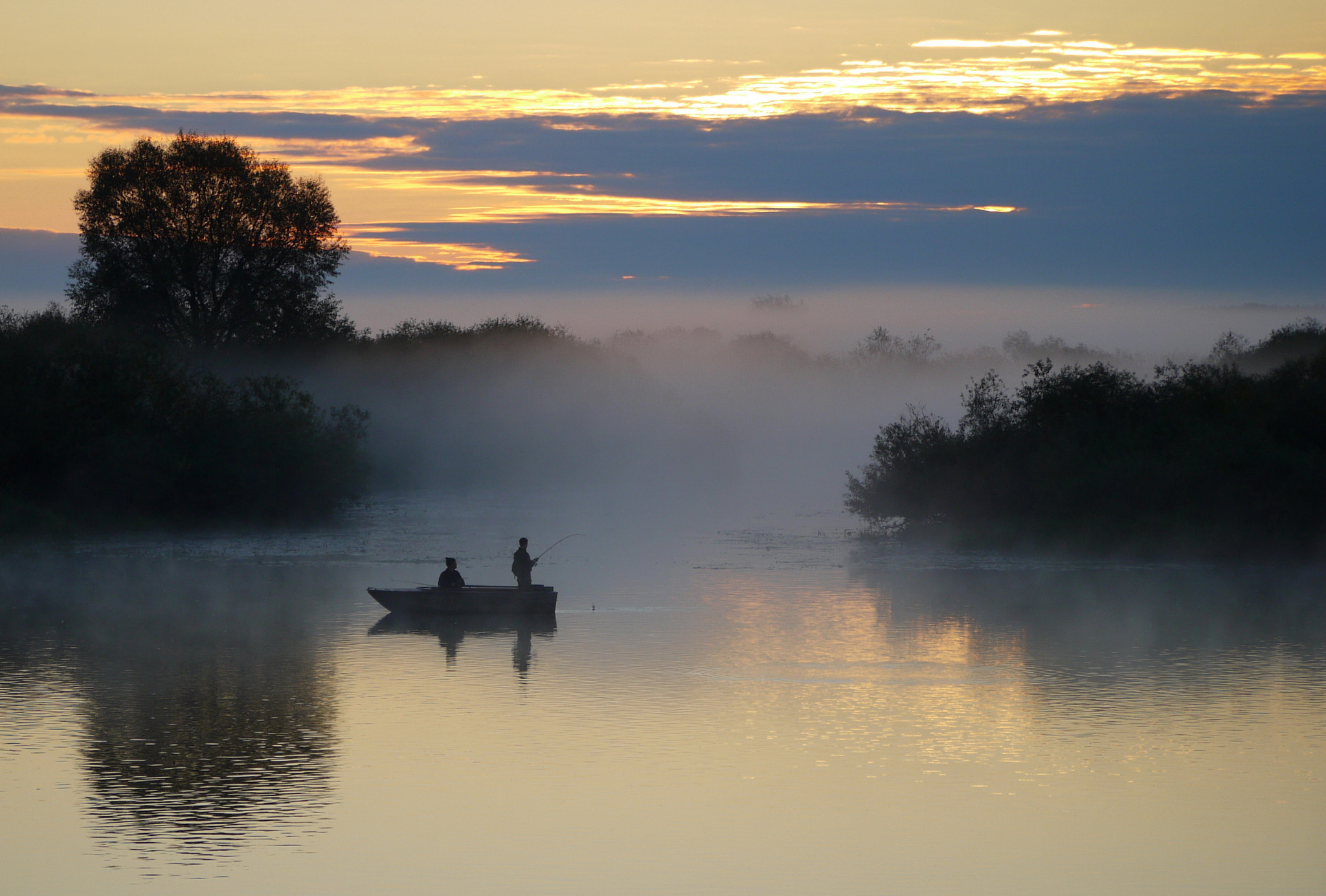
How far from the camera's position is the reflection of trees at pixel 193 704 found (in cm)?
1460

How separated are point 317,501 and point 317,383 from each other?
18.5 m

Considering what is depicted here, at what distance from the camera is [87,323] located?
5591 cm

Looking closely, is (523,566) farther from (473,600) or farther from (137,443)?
(137,443)

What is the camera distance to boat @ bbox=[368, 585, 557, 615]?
29.0 m

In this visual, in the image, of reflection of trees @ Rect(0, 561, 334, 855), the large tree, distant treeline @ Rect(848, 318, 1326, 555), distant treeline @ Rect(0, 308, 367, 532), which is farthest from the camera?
the large tree

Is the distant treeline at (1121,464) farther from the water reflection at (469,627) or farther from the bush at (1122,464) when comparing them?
the water reflection at (469,627)

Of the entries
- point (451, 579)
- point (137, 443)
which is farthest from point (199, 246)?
point (451, 579)

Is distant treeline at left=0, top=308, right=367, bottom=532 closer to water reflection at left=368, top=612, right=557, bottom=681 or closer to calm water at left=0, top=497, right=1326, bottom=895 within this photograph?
calm water at left=0, top=497, right=1326, bottom=895

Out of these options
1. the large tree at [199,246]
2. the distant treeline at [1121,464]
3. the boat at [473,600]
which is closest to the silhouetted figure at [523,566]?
the boat at [473,600]

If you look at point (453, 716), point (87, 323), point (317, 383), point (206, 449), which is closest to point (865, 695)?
point (453, 716)

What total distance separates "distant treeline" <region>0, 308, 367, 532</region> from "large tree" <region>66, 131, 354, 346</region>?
23.1 ft

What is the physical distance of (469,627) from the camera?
29.2m

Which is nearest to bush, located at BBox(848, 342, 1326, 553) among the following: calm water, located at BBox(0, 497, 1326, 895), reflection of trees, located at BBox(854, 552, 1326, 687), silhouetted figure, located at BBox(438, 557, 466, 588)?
reflection of trees, located at BBox(854, 552, 1326, 687)

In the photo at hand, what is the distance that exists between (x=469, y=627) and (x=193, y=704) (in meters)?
9.41
